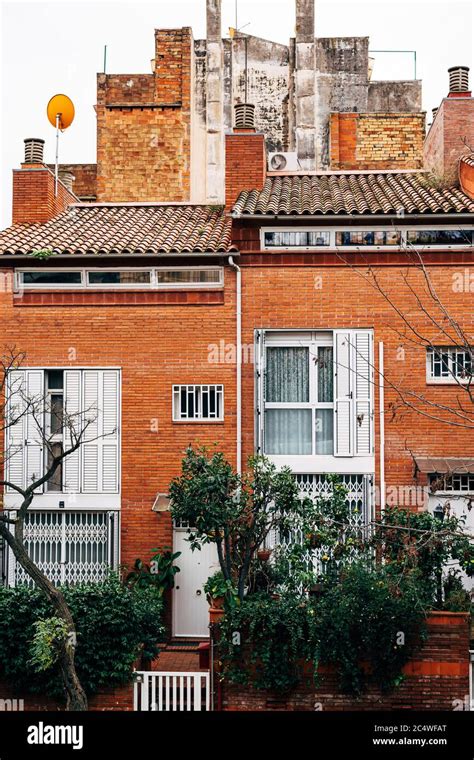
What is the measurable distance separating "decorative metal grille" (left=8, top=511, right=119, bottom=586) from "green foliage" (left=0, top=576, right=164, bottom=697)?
377 centimetres

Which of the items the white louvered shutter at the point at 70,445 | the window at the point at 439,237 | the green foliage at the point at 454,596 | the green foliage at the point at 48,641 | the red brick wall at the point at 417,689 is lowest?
the red brick wall at the point at 417,689

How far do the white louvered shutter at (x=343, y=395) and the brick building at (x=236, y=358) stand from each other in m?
0.03

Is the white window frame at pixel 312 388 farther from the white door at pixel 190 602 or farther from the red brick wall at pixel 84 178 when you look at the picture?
the red brick wall at pixel 84 178

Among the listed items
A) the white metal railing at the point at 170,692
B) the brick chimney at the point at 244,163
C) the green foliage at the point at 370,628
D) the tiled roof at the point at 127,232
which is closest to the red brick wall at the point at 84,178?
the tiled roof at the point at 127,232

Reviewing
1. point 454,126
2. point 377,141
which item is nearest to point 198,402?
point 454,126

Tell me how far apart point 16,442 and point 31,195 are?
20.0 ft

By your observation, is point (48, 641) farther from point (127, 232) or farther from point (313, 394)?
point (127, 232)

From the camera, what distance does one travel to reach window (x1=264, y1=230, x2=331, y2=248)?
66.4ft

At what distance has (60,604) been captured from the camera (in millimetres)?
14703

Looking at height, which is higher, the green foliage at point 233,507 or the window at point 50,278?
the window at point 50,278

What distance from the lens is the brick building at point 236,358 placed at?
1959 centimetres

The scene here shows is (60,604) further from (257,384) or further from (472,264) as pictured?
(472,264)

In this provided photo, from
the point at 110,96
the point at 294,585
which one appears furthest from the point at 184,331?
the point at 110,96

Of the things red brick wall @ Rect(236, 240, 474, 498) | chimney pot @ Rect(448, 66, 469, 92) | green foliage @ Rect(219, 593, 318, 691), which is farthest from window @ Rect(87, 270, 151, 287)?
chimney pot @ Rect(448, 66, 469, 92)
